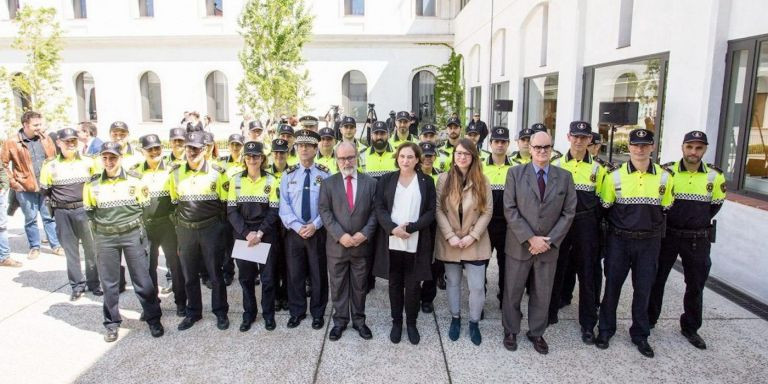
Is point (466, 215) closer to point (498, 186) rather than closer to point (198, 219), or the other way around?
point (498, 186)

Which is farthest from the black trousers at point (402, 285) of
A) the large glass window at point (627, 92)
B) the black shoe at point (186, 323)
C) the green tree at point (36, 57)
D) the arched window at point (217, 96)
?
the arched window at point (217, 96)

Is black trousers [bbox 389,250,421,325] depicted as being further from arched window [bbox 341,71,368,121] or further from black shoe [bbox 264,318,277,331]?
arched window [bbox 341,71,368,121]

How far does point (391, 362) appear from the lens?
423 centimetres

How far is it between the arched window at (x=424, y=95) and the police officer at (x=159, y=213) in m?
19.5

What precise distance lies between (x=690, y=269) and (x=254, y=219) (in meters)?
4.24

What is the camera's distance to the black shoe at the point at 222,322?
4.86m

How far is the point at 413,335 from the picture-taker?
180 inches

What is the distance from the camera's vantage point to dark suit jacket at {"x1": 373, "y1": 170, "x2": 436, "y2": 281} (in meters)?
4.34

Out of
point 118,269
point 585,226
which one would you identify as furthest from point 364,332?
point 118,269

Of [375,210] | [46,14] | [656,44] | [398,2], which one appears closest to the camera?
[375,210]

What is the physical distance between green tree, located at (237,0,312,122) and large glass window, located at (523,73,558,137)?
8466 millimetres

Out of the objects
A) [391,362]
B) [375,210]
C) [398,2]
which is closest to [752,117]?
[375,210]

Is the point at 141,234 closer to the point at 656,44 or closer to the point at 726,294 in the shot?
the point at 726,294

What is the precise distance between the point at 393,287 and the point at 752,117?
193 inches
